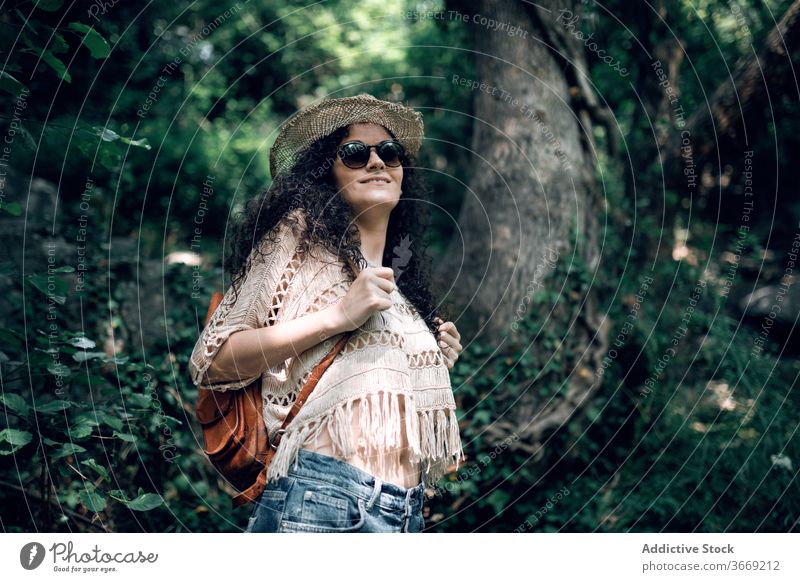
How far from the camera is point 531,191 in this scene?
4223 millimetres

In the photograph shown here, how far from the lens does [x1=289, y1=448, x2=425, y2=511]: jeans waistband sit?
191cm

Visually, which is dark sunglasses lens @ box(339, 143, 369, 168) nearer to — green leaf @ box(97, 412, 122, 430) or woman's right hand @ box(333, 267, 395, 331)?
woman's right hand @ box(333, 267, 395, 331)

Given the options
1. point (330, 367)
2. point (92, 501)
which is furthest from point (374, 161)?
point (92, 501)

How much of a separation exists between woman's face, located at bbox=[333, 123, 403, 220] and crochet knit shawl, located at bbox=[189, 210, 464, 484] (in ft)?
0.58

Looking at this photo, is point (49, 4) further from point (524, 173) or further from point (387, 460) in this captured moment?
point (524, 173)

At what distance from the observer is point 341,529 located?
1883mm

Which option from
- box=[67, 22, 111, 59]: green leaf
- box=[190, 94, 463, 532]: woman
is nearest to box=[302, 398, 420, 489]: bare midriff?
box=[190, 94, 463, 532]: woman

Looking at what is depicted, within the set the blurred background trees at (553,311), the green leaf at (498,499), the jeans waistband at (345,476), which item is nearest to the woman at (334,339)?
the jeans waistband at (345,476)

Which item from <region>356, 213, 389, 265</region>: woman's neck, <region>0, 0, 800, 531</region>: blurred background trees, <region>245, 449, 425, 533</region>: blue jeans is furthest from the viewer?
<region>0, 0, 800, 531</region>: blurred background trees

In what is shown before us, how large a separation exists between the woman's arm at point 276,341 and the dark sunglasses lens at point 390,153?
0.53 meters

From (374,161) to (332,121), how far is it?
0.19 metres

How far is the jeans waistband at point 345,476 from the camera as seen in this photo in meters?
1.91

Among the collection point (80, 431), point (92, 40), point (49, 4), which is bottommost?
point (80, 431)

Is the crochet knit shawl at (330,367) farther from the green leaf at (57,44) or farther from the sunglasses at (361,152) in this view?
the green leaf at (57,44)
